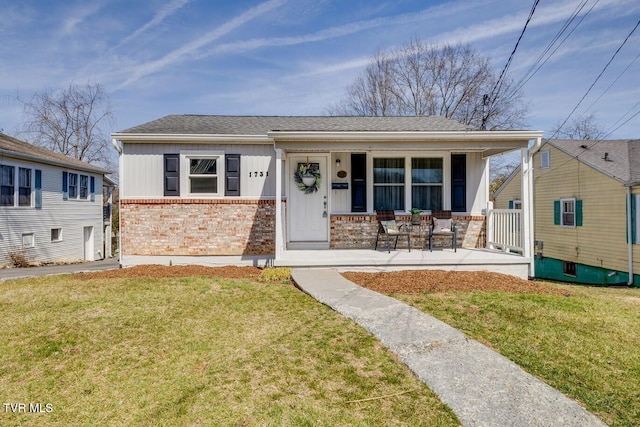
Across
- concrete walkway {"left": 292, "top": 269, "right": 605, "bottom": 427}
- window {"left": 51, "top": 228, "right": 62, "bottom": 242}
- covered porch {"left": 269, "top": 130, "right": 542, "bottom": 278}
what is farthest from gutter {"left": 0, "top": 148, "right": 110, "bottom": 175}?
concrete walkway {"left": 292, "top": 269, "right": 605, "bottom": 427}

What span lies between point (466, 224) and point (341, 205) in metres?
3.24

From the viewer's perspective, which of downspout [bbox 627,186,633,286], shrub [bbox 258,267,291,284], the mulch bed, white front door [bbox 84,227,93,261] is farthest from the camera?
white front door [bbox 84,227,93,261]

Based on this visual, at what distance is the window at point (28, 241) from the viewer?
14.3 metres

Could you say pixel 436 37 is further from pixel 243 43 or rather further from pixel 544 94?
pixel 243 43

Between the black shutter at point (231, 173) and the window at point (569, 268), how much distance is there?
1457 cm

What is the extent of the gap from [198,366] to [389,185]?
21.9ft

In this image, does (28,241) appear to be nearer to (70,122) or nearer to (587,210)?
(70,122)

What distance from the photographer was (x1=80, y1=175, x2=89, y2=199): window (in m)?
18.1

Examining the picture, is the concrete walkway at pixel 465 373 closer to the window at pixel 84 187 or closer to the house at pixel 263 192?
the house at pixel 263 192

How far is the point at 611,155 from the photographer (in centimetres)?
1416

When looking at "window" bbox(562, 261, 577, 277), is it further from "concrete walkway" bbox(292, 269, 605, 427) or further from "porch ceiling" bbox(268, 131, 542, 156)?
"concrete walkway" bbox(292, 269, 605, 427)

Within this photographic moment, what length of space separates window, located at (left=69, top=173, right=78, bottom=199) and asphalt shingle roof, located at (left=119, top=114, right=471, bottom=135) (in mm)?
10617

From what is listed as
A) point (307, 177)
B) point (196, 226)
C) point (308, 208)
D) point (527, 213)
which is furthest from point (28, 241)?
point (527, 213)

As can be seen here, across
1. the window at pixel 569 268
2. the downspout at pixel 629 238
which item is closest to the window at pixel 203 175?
the downspout at pixel 629 238
